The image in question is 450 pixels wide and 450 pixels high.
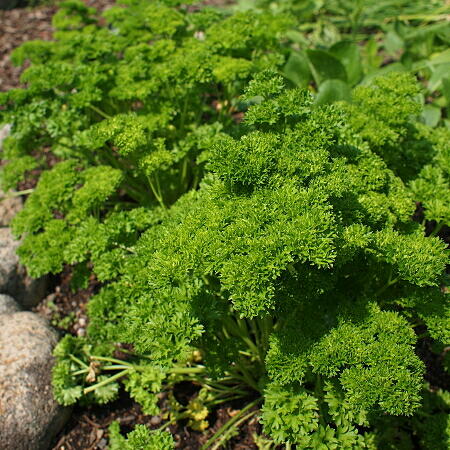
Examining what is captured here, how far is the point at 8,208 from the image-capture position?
3.67m

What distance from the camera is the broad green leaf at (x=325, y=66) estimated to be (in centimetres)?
351

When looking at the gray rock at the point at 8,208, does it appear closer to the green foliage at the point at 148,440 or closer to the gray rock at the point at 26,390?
the gray rock at the point at 26,390

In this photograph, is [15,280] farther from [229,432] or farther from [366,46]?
[366,46]

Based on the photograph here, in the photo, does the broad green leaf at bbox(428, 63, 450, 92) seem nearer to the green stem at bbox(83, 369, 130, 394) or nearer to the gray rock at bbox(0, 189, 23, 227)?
the green stem at bbox(83, 369, 130, 394)

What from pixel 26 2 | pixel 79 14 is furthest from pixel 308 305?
pixel 26 2

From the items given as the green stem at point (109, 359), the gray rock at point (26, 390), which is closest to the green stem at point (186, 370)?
the green stem at point (109, 359)

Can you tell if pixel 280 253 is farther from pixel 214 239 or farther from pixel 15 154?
pixel 15 154

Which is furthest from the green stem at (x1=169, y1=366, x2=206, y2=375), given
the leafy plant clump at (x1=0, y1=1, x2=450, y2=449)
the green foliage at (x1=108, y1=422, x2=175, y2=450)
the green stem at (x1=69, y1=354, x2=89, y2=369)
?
the green stem at (x1=69, y1=354, x2=89, y2=369)

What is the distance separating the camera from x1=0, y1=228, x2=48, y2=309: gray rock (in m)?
3.20

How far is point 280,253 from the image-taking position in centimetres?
167

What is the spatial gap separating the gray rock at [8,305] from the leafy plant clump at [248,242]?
45 centimetres

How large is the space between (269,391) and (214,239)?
28.2 inches

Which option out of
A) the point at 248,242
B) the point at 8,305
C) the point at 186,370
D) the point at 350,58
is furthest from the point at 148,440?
the point at 350,58

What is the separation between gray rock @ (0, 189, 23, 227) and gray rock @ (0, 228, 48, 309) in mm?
241
